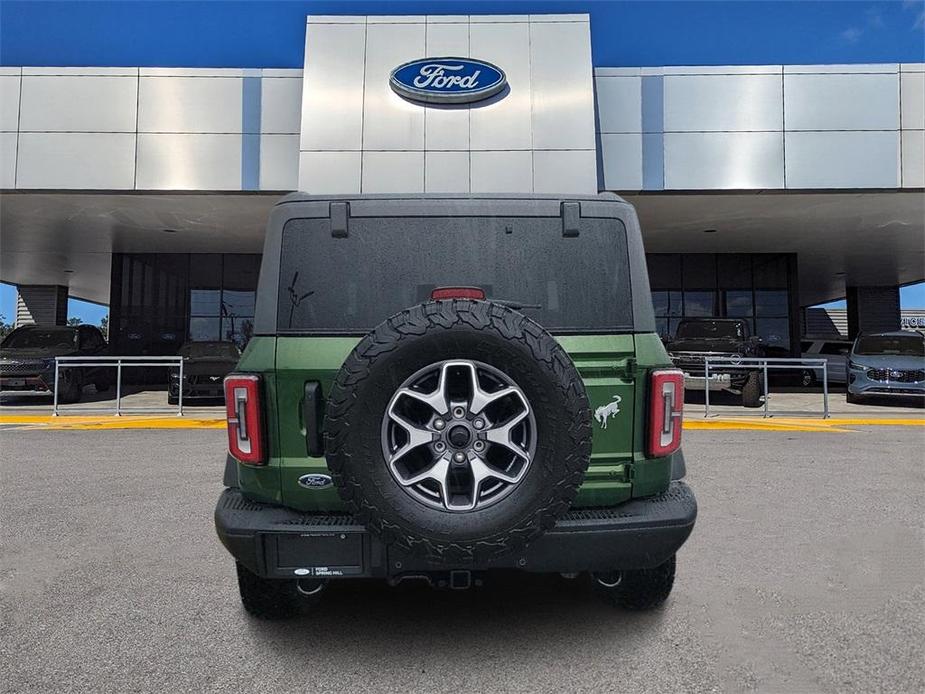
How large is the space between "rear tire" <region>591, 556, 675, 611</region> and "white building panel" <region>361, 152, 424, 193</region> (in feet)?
37.7

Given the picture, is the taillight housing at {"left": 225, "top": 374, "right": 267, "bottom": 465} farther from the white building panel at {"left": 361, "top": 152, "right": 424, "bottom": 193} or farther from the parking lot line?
the white building panel at {"left": 361, "top": 152, "right": 424, "bottom": 193}

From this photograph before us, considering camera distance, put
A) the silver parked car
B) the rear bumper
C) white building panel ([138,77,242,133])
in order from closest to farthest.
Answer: the rear bumper < the silver parked car < white building panel ([138,77,242,133])

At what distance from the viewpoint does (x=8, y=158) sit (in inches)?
535

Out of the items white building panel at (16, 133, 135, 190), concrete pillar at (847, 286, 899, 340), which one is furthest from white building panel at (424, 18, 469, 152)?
concrete pillar at (847, 286, 899, 340)

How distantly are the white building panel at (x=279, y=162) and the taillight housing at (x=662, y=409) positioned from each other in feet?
41.6

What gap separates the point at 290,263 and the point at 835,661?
3.05 m

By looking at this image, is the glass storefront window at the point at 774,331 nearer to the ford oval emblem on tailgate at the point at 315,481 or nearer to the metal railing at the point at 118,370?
the metal railing at the point at 118,370

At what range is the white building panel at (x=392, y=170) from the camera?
13.5 meters

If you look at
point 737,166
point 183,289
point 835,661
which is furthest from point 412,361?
point 183,289

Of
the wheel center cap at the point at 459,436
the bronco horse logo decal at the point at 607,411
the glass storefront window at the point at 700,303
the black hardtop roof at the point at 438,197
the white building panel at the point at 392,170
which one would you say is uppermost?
the white building panel at the point at 392,170

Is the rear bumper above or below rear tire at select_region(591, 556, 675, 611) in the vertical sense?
above

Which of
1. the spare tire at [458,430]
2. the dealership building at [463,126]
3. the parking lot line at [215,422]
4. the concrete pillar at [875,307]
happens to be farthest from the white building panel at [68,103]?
the concrete pillar at [875,307]

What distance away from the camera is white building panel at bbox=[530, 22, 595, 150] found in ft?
43.6

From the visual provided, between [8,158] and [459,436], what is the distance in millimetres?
15806
